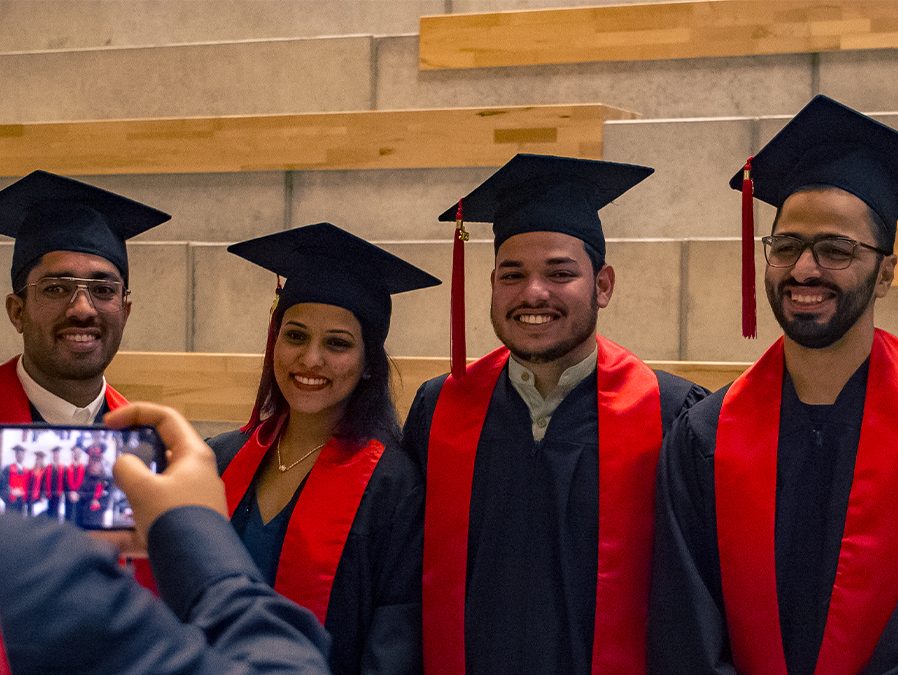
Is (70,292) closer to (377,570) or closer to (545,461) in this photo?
(377,570)

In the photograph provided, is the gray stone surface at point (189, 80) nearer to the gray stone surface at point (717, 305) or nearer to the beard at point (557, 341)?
the gray stone surface at point (717, 305)

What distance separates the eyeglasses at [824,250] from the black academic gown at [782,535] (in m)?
0.23

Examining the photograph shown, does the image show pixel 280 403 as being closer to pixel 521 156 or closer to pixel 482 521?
pixel 482 521

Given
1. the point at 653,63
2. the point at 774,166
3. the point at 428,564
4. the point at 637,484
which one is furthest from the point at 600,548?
the point at 653,63

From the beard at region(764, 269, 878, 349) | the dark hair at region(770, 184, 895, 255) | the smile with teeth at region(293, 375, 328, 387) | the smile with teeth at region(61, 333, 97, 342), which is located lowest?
the smile with teeth at region(293, 375, 328, 387)

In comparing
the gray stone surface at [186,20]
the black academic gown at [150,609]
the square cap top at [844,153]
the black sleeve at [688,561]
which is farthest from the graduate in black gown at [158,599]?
the gray stone surface at [186,20]

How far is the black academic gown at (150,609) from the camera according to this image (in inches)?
27.1

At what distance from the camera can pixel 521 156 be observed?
227 cm

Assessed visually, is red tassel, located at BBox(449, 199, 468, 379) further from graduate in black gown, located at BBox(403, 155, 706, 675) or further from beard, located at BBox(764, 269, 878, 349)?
beard, located at BBox(764, 269, 878, 349)

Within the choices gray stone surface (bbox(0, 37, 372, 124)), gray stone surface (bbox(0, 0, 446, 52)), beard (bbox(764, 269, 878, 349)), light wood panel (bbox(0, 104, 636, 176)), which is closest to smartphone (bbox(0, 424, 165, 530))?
beard (bbox(764, 269, 878, 349))

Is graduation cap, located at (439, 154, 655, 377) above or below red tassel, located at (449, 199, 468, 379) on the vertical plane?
above

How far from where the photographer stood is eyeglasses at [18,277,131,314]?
8.00 ft

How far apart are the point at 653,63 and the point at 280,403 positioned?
2435 mm

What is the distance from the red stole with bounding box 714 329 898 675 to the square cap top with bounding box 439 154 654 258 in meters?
0.54
